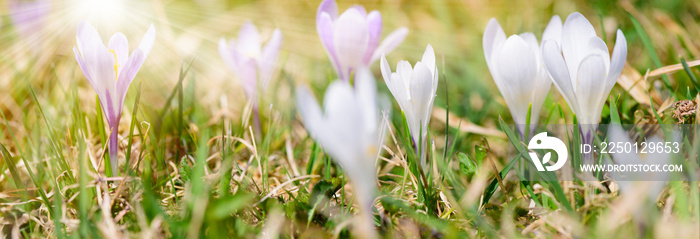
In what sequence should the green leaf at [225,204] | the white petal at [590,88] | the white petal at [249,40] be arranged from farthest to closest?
1. the white petal at [249,40]
2. the white petal at [590,88]
3. the green leaf at [225,204]

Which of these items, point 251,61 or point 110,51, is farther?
point 251,61

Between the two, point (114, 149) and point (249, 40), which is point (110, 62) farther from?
point (249, 40)

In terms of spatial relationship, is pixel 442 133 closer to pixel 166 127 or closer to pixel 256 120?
pixel 256 120

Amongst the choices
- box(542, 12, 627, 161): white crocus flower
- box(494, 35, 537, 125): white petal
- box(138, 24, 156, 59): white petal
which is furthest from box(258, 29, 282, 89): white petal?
box(542, 12, 627, 161): white crocus flower

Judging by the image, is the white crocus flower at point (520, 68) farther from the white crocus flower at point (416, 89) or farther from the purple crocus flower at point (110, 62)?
the purple crocus flower at point (110, 62)

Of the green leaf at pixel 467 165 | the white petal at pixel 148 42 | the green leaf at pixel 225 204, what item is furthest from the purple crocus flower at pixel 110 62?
the green leaf at pixel 467 165

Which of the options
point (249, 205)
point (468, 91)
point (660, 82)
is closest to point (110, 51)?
point (249, 205)
